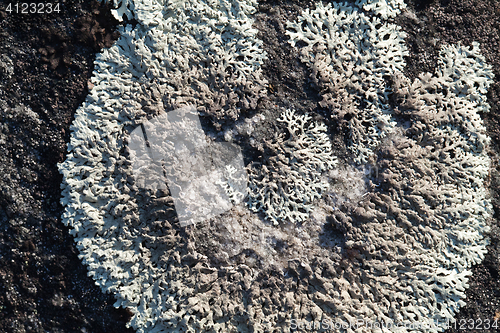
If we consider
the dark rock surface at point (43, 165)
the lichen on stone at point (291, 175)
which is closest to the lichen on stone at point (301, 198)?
the lichen on stone at point (291, 175)

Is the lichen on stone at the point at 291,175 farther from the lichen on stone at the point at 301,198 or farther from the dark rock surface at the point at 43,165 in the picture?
the dark rock surface at the point at 43,165

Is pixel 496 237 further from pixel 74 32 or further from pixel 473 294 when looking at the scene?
pixel 74 32

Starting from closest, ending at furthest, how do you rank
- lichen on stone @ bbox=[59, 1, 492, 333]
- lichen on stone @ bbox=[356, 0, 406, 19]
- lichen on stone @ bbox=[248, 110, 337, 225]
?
lichen on stone @ bbox=[59, 1, 492, 333] < lichen on stone @ bbox=[248, 110, 337, 225] < lichen on stone @ bbox=[356, 0, 406, 19]

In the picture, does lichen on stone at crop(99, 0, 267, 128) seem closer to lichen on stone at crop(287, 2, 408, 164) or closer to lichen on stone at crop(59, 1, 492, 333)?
lichen on stone at crop(59, 1, 492, 333)

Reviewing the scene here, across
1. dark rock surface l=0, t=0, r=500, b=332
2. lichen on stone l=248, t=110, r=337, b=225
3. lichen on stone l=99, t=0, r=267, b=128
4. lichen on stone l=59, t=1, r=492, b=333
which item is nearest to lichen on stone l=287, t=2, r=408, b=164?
lichen on stone l=59, t=1, r=492, b=333

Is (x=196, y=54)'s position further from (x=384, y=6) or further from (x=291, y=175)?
(x=384, y=6)

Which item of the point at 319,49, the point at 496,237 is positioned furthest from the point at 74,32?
the point at 496,237
